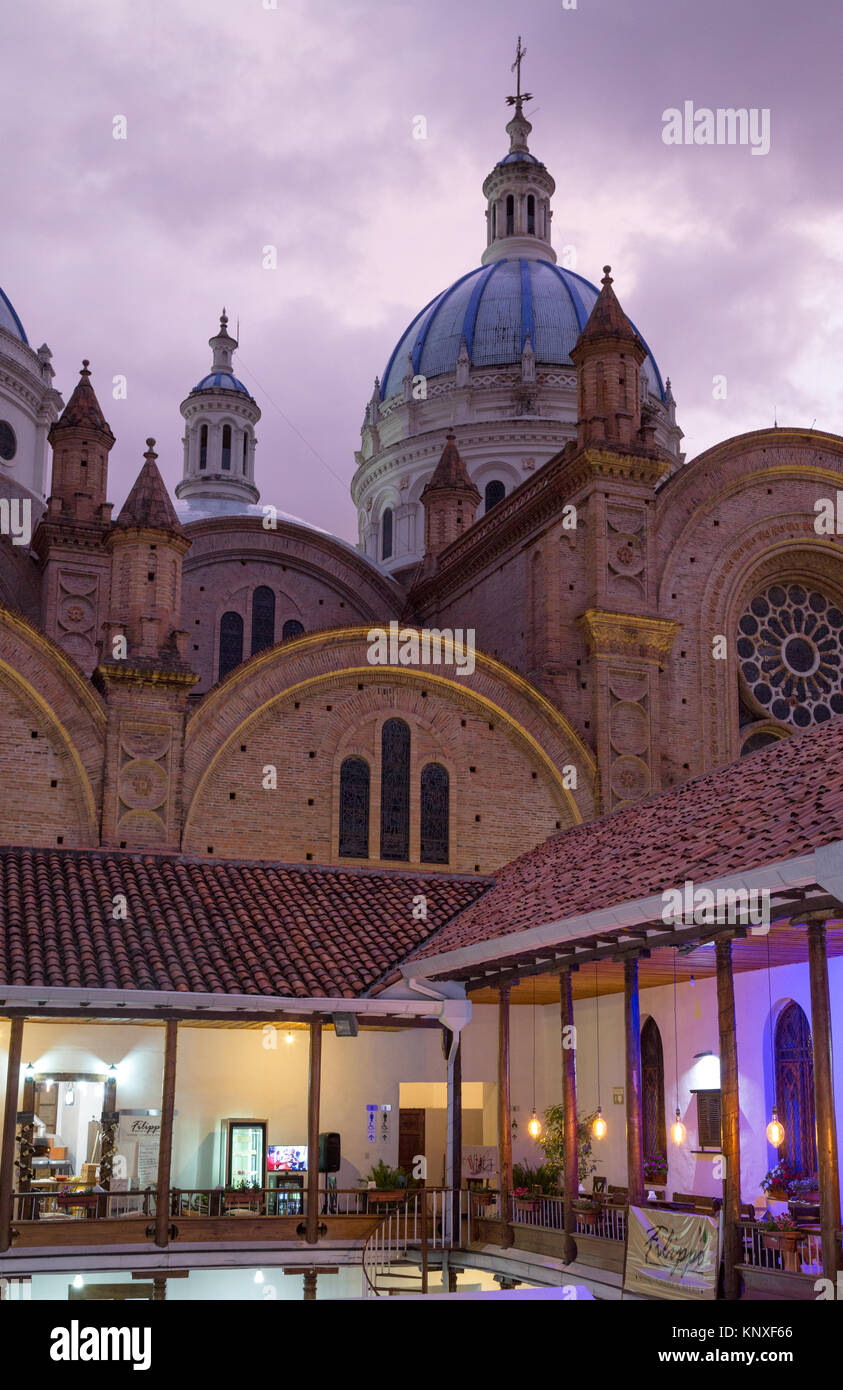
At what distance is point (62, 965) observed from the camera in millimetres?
19531

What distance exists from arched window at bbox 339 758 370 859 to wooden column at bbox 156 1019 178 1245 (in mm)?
7094

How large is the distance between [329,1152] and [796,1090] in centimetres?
857

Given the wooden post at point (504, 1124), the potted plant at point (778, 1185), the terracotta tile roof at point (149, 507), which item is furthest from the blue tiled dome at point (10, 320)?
the potted plant at point (778, 1185)

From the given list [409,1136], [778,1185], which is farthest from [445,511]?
[778,1185]

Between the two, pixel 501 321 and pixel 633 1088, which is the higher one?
pixel 501 321

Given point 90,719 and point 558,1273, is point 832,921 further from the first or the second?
point 90,719

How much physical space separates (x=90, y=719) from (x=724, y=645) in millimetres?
13125

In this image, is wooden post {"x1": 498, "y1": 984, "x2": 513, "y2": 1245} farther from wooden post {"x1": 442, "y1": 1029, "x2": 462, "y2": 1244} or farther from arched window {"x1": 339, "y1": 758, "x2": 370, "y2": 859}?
arched window {"x1": 339, "y1": 758, "x2": 370, "y2": 859}

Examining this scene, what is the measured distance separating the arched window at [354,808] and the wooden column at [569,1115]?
8961 mm

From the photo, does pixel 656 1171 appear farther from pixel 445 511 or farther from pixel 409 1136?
pixel 445 511

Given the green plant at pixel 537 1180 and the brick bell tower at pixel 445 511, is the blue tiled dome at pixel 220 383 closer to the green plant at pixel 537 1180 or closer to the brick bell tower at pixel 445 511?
the brick bell tower at pixel 445 511

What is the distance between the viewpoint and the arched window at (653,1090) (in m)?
22.2

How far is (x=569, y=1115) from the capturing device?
58.1 ft

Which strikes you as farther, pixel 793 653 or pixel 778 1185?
pixel 793 653
